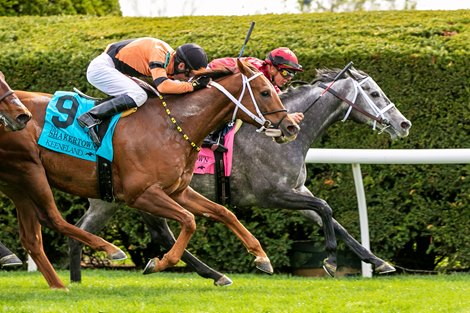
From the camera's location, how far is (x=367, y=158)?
896 centimetres

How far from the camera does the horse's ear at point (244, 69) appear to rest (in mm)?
7641

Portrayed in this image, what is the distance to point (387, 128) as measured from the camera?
8.88m

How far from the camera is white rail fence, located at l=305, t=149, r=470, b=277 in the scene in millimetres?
8898

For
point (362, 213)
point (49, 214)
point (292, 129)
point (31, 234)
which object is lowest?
point (362, 213)

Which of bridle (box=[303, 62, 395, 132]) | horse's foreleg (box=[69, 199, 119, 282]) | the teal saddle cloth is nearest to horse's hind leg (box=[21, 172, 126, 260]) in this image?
the teal saddle cloth

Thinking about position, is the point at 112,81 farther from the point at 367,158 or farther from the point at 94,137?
the point at 367,158

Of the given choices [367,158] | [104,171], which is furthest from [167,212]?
[367,158]

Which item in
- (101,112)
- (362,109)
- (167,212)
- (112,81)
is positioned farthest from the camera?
(362,109)

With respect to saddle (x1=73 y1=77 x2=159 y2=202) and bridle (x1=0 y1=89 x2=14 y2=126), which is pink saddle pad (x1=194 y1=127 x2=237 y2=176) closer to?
saddle (x1=73 y1=77 x2=159 y2=202)

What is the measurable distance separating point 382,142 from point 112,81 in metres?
2.75

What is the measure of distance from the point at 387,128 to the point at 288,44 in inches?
55.2

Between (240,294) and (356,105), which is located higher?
(356,105)

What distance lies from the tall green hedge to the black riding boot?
2.21 meters

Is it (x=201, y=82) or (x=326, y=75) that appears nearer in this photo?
(x=201, y=82)
